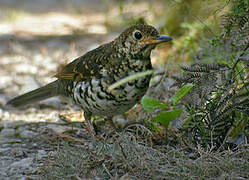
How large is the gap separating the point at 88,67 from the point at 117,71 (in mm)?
376

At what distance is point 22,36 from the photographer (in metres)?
7.09

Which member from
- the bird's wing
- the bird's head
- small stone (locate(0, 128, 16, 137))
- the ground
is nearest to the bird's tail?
the ground

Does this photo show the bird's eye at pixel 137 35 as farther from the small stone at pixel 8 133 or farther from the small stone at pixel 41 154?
the small stone at pixel 8 133

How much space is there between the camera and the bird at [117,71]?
3.16 m

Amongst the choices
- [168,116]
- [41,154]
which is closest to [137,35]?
[168,116]

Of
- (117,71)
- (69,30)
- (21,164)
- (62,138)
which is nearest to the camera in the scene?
(21,164)

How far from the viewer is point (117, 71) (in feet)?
10.7

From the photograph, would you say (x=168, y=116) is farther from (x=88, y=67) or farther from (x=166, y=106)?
(x=88, y=67)

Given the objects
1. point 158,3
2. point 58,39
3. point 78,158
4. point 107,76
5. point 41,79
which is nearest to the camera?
point 78,158

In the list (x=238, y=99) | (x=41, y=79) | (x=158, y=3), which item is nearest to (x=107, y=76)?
(x=238, y=99)

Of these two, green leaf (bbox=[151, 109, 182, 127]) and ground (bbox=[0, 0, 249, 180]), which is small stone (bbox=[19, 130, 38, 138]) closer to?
ground (bbox=[0, 0, 249, 180])

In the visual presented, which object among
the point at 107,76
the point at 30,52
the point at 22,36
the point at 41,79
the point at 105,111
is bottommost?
the point at 105,111

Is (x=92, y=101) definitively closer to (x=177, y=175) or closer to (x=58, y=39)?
(x=177, y=175)

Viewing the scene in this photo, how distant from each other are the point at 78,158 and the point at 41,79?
2.96 m
